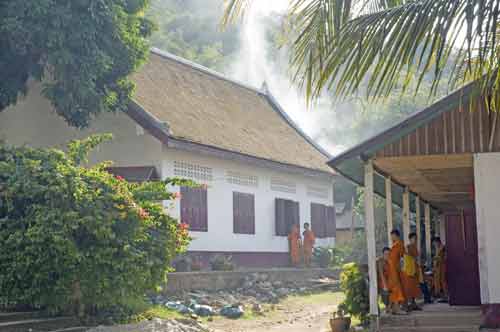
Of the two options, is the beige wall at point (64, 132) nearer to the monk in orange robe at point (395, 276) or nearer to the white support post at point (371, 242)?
the monk in orange robe at point (395, 276)

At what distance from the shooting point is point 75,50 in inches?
718

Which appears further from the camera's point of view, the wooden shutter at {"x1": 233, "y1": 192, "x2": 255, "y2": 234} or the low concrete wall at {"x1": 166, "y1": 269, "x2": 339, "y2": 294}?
the wooden shutter at {"x1": 233, "y1": 192, "x2": 255, "y2": 234}

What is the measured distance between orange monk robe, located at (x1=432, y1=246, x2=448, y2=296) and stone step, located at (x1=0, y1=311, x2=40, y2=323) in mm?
7859

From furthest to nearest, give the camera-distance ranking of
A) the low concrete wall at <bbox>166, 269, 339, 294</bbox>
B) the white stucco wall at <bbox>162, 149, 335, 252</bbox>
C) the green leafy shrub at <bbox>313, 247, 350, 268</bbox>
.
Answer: the green leafy shrub at <bbox>313, 247, 350, 268</bbox> < the white stucco wall at <bbox>162, 149, 335, 252</bbox> < the low concrete wall at <bbox>166, 269, 339, 294</bbox>

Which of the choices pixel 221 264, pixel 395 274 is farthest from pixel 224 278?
pixel 395 274

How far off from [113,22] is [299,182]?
10.5 meters

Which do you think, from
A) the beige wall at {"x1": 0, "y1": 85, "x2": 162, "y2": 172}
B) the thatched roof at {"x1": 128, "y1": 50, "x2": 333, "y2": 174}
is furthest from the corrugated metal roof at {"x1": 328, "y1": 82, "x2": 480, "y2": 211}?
the beige wall at {"x1": 0, "y1": 85, "x2": 162, "y2": 172}

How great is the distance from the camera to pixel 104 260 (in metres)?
13.0

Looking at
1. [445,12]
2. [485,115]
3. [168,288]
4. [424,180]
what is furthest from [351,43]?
[168,288]

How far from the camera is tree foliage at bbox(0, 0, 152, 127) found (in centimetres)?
1769

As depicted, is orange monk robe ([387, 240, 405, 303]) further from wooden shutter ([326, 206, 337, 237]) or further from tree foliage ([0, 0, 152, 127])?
wooden shutter ([326, 206, 337, 237])

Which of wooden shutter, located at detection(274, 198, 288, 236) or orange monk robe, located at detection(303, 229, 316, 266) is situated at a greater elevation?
wooden shutter, located at detection(274, 198, 288, 236)

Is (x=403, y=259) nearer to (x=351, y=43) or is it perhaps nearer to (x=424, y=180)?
(x=424, y=180)

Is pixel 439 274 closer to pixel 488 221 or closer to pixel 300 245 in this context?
pixel 488 221
